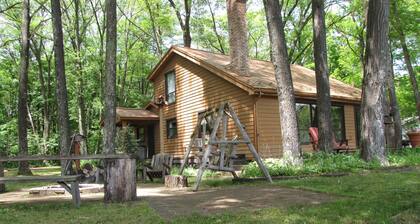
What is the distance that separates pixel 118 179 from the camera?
7.08 metres

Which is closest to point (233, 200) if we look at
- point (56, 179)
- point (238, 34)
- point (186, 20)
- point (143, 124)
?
point (56, 179)

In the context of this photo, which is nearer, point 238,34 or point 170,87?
point 238,34

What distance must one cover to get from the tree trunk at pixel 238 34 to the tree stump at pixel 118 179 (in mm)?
10555

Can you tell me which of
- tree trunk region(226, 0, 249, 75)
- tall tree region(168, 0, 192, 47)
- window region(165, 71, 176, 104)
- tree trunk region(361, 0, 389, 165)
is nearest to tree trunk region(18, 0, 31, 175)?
window region(165, 71, 176, 104)

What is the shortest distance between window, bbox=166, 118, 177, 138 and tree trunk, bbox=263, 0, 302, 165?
1055cm

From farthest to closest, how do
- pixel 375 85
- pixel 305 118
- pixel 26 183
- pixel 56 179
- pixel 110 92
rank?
1. pixel 305 118
2. pixel 26 183
3. pixel 110 92
4. pixel 375 85
5. pixel 56 179

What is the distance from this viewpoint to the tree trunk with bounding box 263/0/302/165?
10797 mm

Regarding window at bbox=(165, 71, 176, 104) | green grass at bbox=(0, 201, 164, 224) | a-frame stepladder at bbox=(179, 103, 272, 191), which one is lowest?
green grass at bbox=(0, 201, 164, 224)

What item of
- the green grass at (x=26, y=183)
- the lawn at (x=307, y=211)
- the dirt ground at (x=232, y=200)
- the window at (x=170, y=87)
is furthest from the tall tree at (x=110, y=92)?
the window at (x=170, y=87)

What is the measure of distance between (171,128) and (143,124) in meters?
2.60

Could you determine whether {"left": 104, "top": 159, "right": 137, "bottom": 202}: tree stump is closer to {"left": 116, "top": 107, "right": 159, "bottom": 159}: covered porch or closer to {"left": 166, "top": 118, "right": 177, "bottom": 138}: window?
{"left": 116, "top": 107, "right": 159, "bottom": 159}: covered porch

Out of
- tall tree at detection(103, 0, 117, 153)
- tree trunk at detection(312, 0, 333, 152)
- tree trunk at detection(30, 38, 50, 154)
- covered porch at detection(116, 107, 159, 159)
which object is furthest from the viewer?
tree trunk at detection(30, 38, 50, 154)

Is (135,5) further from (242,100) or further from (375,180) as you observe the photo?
(375,180)

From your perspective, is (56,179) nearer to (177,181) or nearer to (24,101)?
(177,181)
